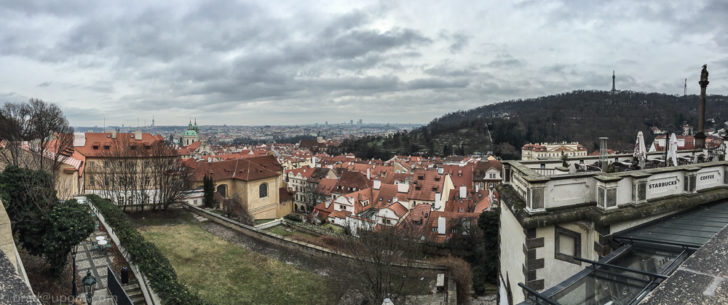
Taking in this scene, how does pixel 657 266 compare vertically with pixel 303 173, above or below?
above

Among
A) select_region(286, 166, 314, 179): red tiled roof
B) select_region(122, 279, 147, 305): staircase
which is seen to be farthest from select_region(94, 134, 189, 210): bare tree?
select_region(286, 166, 314, 179): red tiled roof

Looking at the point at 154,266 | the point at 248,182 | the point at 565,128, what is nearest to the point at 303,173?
the point at 248,182

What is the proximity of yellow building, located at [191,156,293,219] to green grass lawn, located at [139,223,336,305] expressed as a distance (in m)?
17.6

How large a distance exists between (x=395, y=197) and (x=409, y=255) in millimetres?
23598

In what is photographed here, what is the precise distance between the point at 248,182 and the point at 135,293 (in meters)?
27.5

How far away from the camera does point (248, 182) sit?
Answer: 39781 mm

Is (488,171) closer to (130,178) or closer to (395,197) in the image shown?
(395,197)

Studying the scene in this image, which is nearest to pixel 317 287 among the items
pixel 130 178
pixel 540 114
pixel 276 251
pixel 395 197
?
pixel 276 251

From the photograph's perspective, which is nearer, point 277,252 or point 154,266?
point 154,266

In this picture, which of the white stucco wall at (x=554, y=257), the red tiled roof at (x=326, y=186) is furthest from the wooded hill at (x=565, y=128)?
the white stucco wall at (x=554, y=257)

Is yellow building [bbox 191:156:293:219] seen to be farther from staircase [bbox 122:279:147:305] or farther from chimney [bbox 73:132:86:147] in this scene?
staircase [bbox 122:279:147:305]

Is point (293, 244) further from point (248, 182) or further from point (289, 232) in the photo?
point (248, 182)

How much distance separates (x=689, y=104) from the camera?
151125 mm

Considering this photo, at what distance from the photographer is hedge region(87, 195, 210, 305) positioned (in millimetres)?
10534
